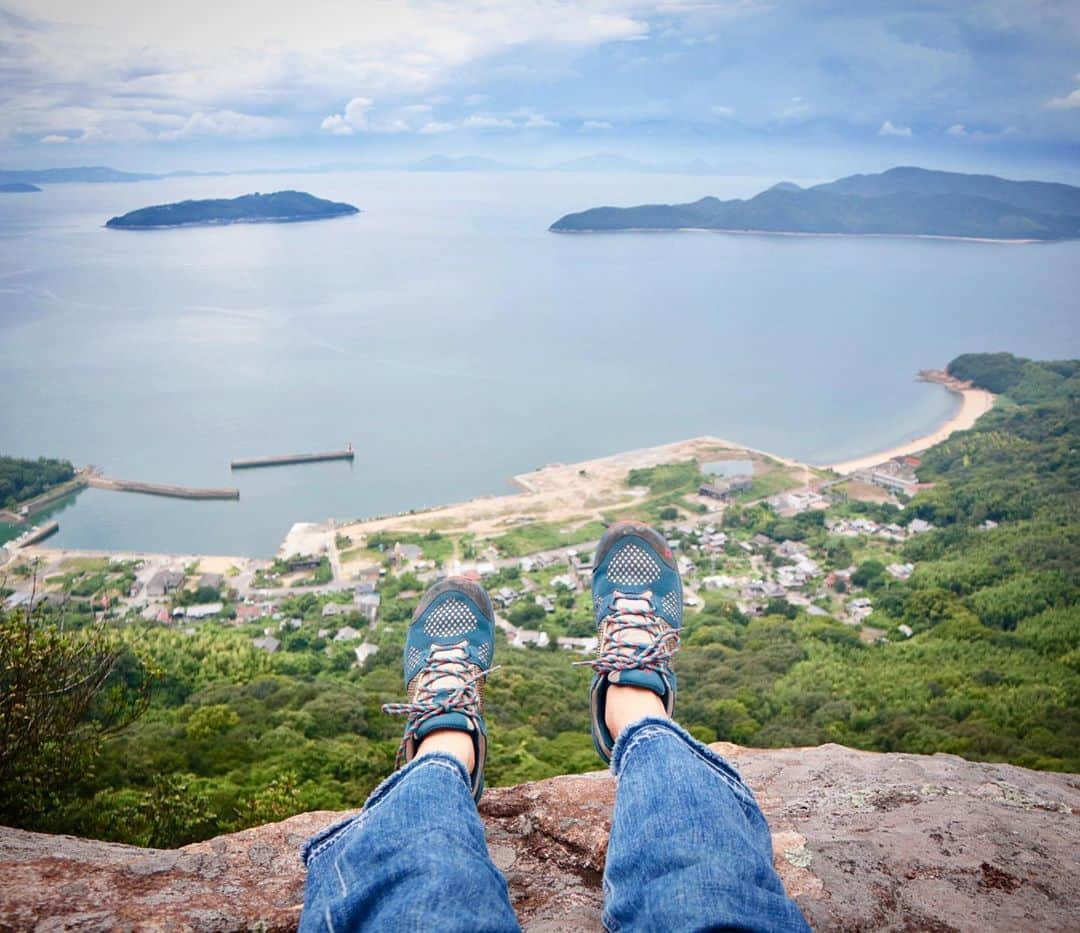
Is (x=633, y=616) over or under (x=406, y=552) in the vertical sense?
over

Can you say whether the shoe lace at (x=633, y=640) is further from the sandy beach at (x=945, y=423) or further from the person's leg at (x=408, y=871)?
the sandy beach at (x=945, y=423)

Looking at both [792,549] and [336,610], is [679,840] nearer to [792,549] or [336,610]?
[336,610]

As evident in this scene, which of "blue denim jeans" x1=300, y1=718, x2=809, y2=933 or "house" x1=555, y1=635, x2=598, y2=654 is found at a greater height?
"blue denim jeans" x1=300, y1=718, x2=809, y2=933

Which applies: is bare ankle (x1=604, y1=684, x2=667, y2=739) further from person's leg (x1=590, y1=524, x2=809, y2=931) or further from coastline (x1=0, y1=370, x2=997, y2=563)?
coastline (x1=0, y1=370, x2=997, y2=563)

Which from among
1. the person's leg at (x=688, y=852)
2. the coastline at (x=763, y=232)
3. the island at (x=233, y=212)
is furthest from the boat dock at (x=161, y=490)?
the coastline at (x=763, y=232)

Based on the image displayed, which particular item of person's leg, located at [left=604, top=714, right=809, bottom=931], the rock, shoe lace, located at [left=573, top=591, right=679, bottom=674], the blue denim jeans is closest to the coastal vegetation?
the rock

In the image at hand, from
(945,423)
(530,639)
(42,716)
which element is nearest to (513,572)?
(530,639)
